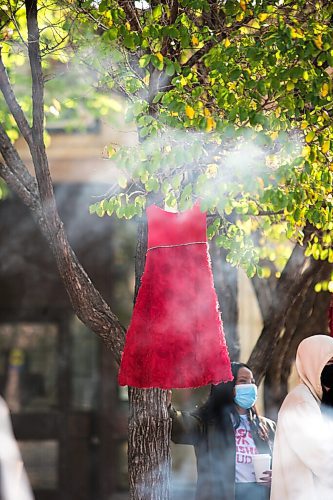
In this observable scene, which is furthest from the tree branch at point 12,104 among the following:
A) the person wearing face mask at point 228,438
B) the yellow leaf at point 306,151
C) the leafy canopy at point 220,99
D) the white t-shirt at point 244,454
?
the white t-shirt at point 244,454

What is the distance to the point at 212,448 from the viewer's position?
262 inches

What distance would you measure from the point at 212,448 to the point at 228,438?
130 mm

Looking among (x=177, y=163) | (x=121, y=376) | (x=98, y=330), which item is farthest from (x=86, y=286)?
(x=177, y=163)

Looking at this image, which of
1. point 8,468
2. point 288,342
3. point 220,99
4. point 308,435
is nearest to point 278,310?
point 288,342

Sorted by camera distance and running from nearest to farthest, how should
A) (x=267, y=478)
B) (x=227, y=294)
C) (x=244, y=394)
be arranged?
(x=267, y=478)
(x=244, y=394)
(x=227, y=294)

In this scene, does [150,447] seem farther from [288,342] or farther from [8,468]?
[288,342]

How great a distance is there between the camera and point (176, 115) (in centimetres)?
599

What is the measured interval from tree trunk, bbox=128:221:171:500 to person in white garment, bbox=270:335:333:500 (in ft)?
2.31

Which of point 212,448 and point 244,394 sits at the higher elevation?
point 244,394

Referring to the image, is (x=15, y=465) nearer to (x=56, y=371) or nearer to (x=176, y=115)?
(x=176, y=115)

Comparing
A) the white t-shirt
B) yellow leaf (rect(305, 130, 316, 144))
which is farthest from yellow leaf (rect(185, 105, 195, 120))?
the white t-shirt

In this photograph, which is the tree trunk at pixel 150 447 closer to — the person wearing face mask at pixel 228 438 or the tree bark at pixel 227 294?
the person wearing face mask at pixel 228 438

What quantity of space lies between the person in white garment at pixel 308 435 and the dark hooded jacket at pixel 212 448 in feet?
1.37

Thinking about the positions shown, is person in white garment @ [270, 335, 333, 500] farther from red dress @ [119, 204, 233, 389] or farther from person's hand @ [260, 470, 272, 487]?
red dress @ [119, 204, 233, 389]
